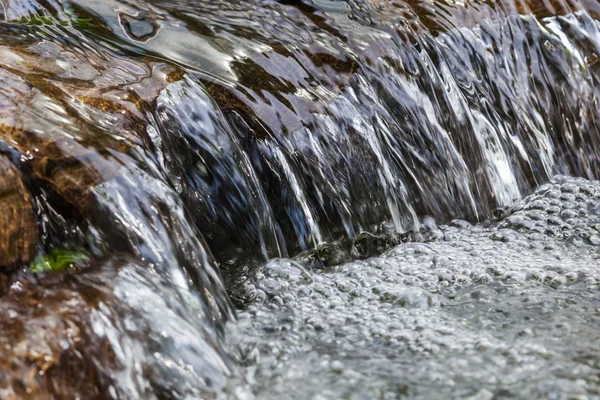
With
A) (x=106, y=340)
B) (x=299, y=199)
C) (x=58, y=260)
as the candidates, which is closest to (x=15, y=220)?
(x=58, y=260)

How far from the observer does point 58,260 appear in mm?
2242

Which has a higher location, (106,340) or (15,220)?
(15,220)

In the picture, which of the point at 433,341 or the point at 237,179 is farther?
the point at 237,179

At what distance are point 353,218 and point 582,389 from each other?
56.2 inches

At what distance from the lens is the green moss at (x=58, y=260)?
221 centimetres

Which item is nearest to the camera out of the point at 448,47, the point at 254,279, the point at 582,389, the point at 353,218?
the point at 582,389

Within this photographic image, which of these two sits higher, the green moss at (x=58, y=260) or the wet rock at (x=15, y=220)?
the wet rock at (x=15, y=220)

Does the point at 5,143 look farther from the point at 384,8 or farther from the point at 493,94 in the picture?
the point at 493,94

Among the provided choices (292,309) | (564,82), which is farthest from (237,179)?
(564,82)

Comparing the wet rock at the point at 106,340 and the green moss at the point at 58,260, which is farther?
the green moss at the point at 58,260

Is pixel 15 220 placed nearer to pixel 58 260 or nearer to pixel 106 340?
pixel 58 260

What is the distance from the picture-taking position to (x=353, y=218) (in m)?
3.30

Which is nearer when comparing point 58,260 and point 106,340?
point 106,340

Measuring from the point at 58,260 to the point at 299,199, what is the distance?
116 cm
